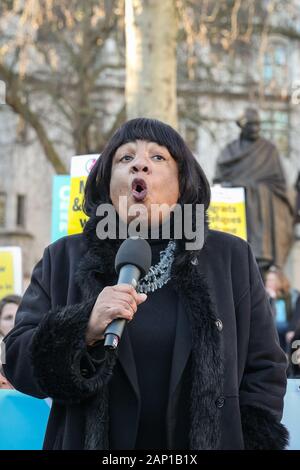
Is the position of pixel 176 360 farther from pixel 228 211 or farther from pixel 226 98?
pixel 226 98

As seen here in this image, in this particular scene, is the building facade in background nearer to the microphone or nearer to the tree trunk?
the tree trunk

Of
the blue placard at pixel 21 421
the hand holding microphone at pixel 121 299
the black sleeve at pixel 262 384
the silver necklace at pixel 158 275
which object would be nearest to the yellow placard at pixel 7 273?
the blue placard at pixel 21 421

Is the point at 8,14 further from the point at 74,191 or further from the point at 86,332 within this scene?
the point at 86,332

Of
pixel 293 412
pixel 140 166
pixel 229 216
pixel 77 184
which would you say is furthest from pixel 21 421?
pixel 229 216

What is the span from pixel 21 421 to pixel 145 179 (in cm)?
137

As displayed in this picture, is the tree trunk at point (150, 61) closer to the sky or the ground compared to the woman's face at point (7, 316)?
closer to the sky

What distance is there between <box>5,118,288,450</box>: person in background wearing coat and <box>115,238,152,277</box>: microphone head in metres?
0.11

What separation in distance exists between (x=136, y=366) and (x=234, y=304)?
1.34 feet

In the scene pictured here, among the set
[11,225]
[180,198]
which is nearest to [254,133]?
[180,198]

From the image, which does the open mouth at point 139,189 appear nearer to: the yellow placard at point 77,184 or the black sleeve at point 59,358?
the black sleeve at point 59,358

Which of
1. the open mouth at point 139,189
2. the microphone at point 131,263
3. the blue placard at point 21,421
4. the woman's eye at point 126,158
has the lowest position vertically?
the blue placard at point 21,421

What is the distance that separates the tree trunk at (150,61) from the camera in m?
8.92

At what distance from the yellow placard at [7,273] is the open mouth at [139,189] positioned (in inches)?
215

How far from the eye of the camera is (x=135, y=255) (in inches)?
106
